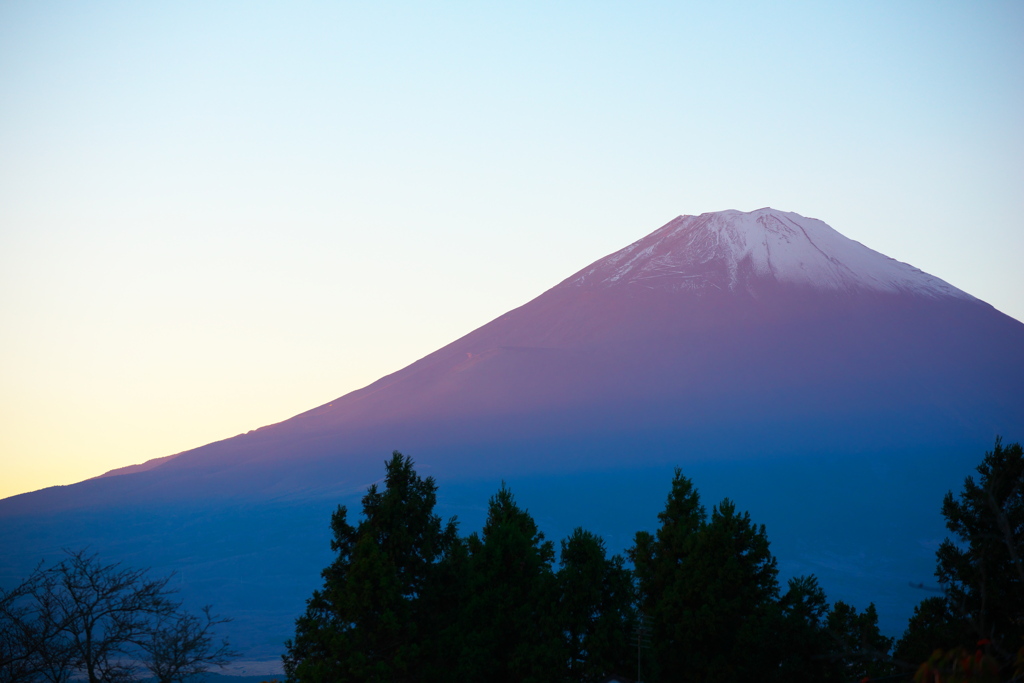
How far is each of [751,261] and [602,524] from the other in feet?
163

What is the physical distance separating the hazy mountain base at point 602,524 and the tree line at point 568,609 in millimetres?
70303

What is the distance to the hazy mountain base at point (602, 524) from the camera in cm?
9456

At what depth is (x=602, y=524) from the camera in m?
99.1

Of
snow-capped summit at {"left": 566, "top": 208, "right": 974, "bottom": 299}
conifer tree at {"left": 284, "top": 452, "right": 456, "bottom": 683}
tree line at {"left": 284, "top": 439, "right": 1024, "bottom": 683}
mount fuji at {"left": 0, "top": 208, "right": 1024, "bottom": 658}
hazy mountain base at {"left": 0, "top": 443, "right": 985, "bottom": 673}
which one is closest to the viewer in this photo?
conifer tree at {"left": 284, "top": 452, "right": 456, "bottom": 683}

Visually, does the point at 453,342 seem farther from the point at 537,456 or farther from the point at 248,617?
the point at 248,617

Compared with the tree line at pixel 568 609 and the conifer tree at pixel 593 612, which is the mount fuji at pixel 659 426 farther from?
the conifer tree at pixel 593 612

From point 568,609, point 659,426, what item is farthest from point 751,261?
point 568,609

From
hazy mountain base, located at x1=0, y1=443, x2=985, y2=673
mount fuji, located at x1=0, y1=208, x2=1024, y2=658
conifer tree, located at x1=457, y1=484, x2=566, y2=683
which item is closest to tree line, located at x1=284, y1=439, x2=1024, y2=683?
conifer tree, located at x1=457, y1=484, x2=566, y2=683

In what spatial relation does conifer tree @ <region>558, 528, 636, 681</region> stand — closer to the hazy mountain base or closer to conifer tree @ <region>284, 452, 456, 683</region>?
conifer tree @ <region>284, 452, 456, 683</region>

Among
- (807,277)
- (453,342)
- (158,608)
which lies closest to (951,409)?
(807,277)

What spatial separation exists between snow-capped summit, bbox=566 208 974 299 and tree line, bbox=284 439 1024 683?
102012 millimetres

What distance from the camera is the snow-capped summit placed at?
4946 inches

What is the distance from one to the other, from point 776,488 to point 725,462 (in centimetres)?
677

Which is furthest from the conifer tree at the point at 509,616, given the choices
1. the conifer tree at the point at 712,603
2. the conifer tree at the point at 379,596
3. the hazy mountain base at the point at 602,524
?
the hazy mountain base at the point at 602,524
